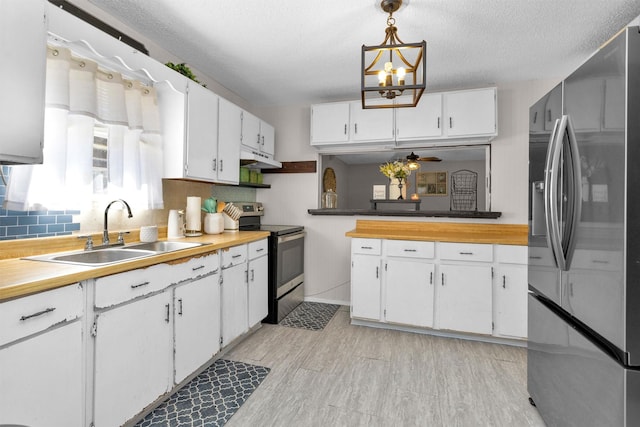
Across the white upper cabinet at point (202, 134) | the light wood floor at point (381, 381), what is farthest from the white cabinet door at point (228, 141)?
the light wood floor at point (381, 381)

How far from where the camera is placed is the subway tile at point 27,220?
165 cm

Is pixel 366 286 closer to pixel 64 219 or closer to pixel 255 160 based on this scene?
pixel 255 160

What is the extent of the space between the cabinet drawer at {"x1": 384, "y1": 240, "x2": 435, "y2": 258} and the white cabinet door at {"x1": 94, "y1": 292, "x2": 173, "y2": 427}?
1.94 metres

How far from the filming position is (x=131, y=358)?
1.55 meters

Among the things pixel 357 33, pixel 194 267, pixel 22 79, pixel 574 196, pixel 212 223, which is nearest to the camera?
pixel 22 79

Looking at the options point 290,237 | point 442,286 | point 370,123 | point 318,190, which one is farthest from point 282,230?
point 442,286

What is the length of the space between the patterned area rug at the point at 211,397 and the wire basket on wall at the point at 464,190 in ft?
8.75

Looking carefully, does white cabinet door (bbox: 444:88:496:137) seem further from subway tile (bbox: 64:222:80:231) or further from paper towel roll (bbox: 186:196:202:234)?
subway tile (bbox: 64:222:80:231)

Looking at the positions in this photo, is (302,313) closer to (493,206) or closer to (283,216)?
(283,216)

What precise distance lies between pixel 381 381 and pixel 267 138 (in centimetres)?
277

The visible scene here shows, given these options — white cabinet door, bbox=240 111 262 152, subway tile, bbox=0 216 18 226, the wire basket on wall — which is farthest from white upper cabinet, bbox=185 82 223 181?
the wire basket on wall

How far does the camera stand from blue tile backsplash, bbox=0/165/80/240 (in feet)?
5.20

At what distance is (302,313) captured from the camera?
342 cm

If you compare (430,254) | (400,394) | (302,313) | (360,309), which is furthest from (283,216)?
(400,394)
